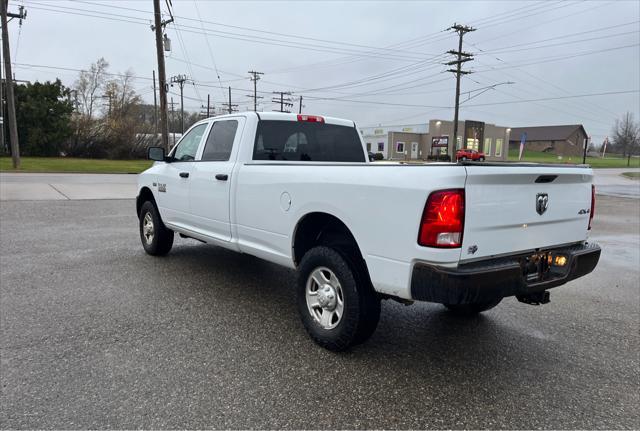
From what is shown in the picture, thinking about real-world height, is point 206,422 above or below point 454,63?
below

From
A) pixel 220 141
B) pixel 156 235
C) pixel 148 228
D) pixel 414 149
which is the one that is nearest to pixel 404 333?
pixel 220 141

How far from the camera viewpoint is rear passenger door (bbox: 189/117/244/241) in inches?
187

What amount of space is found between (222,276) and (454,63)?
40.5 m

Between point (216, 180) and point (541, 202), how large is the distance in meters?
3.07

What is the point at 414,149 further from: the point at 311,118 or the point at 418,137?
the point at 311,118

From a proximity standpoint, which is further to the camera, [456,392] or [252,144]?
[252,144]

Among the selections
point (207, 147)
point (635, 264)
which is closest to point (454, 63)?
point (635, 264)

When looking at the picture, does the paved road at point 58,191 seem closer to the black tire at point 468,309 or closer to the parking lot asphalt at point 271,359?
the parking lot asphalt at point 271,359

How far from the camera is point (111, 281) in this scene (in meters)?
5.32

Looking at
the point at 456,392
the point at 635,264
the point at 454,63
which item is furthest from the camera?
the point at 454,63

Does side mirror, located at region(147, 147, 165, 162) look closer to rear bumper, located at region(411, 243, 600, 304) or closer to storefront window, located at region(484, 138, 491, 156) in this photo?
rear bumper, located at region(411, 243, 600, 304)

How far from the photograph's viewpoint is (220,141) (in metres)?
5.16

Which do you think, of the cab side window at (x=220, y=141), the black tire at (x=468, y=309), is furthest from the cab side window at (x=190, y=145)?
the black tire at (x=468, y=309)

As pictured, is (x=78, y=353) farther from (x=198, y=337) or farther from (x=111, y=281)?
(x=111, y=281)
